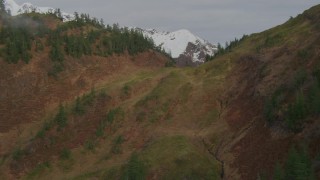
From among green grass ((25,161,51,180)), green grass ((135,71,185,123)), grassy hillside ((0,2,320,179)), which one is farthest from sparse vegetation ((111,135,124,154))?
green grass ((25,161,51,180))

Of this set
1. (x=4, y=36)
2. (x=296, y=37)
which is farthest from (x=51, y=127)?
(x=296, y=37)

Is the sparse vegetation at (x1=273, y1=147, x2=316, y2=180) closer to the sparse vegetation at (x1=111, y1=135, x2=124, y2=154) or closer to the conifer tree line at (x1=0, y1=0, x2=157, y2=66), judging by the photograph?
the sparse vegetation at (x1=111, y1=135, x2=124, y2=154)

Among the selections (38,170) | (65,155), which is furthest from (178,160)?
(38,170)

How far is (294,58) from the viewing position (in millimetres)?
86938

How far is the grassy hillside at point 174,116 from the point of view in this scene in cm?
7088

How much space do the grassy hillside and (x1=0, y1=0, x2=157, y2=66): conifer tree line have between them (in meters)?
2.03

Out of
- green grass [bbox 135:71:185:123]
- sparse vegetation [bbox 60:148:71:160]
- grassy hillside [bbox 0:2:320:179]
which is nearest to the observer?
grassy hillside [bbox 0:2:320:179]

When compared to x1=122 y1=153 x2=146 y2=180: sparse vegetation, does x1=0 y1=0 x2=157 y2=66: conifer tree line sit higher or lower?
higher

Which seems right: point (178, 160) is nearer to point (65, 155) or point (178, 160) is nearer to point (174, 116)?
point (174, 116)

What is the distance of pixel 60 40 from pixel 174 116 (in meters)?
44.4

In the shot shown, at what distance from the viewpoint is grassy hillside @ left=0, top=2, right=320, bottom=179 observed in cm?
7088

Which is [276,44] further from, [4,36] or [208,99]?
[4,36]

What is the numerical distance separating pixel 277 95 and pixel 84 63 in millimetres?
58631

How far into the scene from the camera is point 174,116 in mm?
95062
